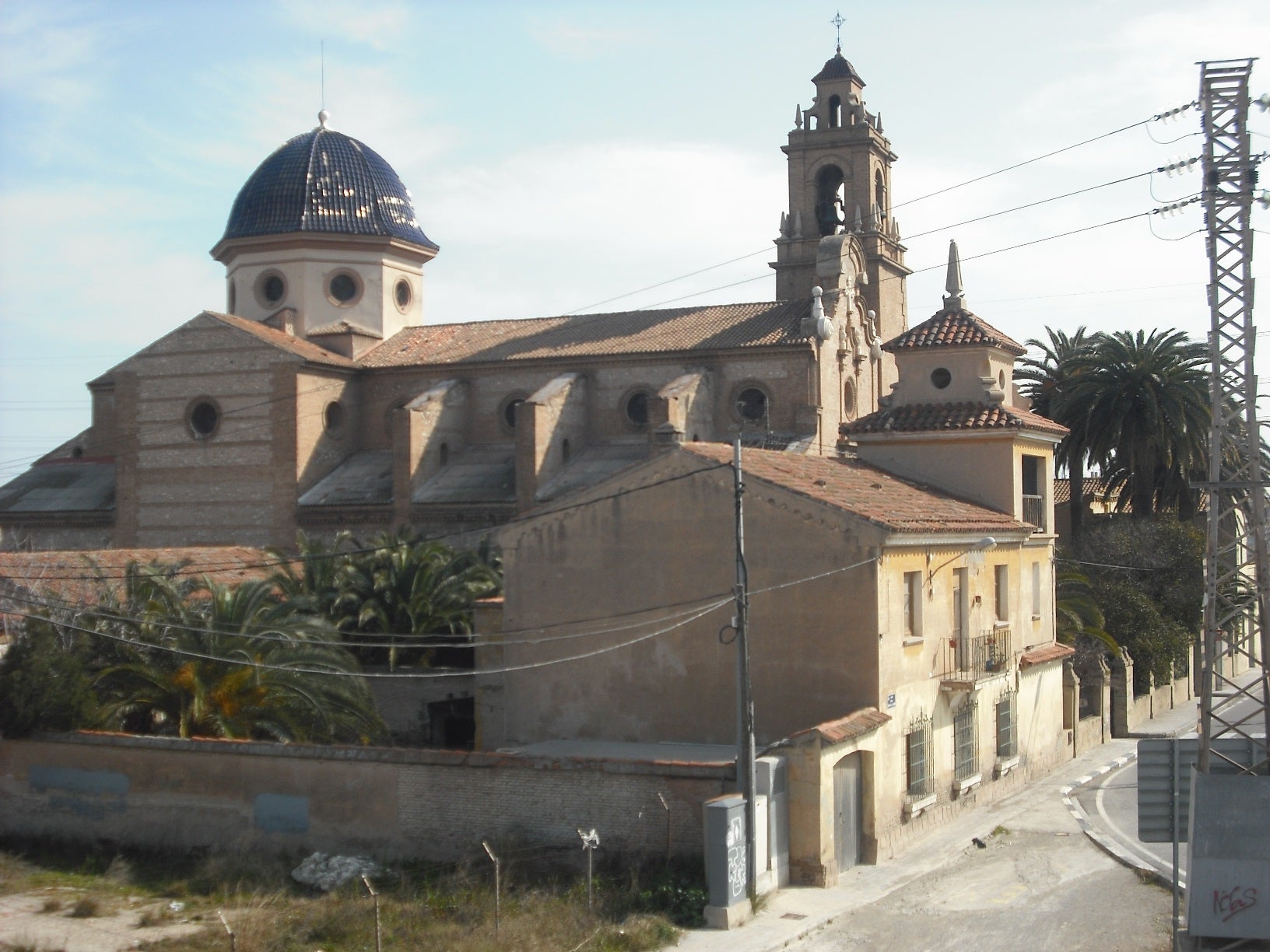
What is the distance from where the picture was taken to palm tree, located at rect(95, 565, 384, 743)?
19.2 metres

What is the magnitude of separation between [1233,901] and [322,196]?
3088cm

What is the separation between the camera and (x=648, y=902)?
48.3 ft

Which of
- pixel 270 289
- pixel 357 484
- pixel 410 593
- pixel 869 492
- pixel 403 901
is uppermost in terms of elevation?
pixel 270 289

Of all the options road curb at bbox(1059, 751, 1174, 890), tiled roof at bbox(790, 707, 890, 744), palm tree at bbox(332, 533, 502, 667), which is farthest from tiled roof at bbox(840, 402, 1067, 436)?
palm tree at bbox(332, 533, 502, 667)

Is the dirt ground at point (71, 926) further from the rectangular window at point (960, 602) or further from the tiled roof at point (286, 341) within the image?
the tiled roof at point (286, 341)

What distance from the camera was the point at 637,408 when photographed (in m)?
33.9

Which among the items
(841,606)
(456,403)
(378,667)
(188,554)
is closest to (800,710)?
(841,606)

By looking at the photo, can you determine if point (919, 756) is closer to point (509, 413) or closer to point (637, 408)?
point (637, 408)

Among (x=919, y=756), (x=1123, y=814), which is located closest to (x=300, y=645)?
(x=919, y=756)

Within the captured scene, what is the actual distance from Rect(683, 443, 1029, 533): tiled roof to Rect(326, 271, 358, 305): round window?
18746 millimetres

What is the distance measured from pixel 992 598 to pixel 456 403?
55.2 ft

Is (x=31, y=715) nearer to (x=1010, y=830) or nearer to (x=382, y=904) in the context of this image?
(x=382, y=904)

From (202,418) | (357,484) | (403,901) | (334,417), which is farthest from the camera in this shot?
(334,417)

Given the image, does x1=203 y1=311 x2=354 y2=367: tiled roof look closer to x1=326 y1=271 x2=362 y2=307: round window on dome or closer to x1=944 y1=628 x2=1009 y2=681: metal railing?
x1=326 y1=271 x2=362 y2=307: round window on dome
